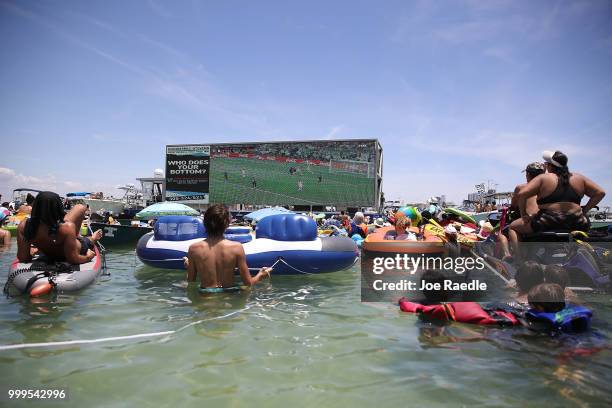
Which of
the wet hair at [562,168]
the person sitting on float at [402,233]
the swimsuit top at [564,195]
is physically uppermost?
the wet hair at [562,168]

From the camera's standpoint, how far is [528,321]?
3.73 meters

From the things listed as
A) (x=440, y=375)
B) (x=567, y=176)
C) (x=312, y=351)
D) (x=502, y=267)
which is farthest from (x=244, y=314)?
(x=567, y=176)

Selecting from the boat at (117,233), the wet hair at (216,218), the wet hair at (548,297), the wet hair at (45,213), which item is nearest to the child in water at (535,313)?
the wet hair at (548,297)

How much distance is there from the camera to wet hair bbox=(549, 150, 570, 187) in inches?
165

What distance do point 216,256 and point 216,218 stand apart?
1.74 ft

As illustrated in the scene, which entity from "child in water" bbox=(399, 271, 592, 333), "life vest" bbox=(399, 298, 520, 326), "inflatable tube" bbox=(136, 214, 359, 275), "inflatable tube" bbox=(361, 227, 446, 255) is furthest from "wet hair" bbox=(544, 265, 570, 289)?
"inflatable tube" bbox=(136, 214, 359, 275)

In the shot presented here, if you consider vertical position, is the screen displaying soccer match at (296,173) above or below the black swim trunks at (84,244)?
above

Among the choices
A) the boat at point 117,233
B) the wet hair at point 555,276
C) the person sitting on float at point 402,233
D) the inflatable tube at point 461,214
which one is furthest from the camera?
the boat at point 117,233

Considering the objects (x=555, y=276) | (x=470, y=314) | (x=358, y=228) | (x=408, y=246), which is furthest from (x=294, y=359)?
(x=358, y=228)

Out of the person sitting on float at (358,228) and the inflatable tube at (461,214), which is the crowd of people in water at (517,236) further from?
the person sitting on float at (358,228)

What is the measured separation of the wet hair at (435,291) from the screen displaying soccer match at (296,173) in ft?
118

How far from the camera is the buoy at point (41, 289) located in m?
5.28

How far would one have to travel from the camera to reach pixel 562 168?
4223 mm

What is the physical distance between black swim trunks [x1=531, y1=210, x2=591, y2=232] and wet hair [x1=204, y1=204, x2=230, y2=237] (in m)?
3.71
